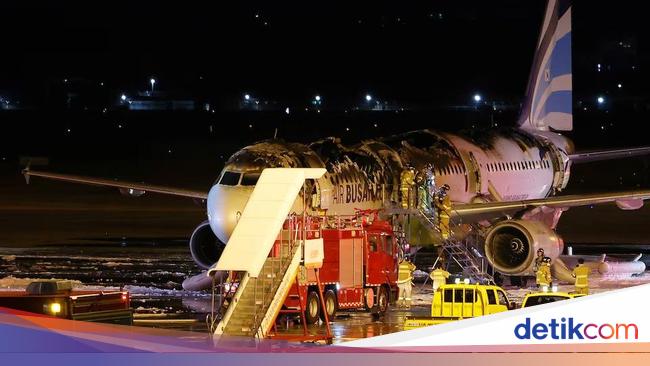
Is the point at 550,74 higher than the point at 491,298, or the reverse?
the point at 550,74

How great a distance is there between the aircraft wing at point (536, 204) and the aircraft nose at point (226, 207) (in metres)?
7.71

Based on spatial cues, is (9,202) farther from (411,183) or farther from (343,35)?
(343,35)

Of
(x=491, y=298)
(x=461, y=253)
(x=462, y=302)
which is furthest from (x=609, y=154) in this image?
(x=462, y=302)

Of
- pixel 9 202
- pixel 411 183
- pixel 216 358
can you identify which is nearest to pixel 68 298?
pixel 216 358

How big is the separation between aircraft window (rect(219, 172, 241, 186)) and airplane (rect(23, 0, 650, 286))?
26mm

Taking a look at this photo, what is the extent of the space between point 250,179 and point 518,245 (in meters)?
7.76

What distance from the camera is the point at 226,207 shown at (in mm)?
28266

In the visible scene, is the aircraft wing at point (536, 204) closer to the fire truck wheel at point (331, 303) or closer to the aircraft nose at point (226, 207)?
the aircraft nose at point (226, 207)

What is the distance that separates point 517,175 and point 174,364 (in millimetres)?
29859

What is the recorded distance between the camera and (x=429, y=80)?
160 metres

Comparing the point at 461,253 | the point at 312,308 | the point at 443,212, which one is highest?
the point at 443,212

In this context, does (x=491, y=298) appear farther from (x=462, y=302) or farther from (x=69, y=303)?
(x=69, y=303)

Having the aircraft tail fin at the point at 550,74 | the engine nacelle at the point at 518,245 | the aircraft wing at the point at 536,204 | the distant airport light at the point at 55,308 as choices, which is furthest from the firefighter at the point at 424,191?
the distant airport light at the point at 55,308

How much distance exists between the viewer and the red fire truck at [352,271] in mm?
25359
